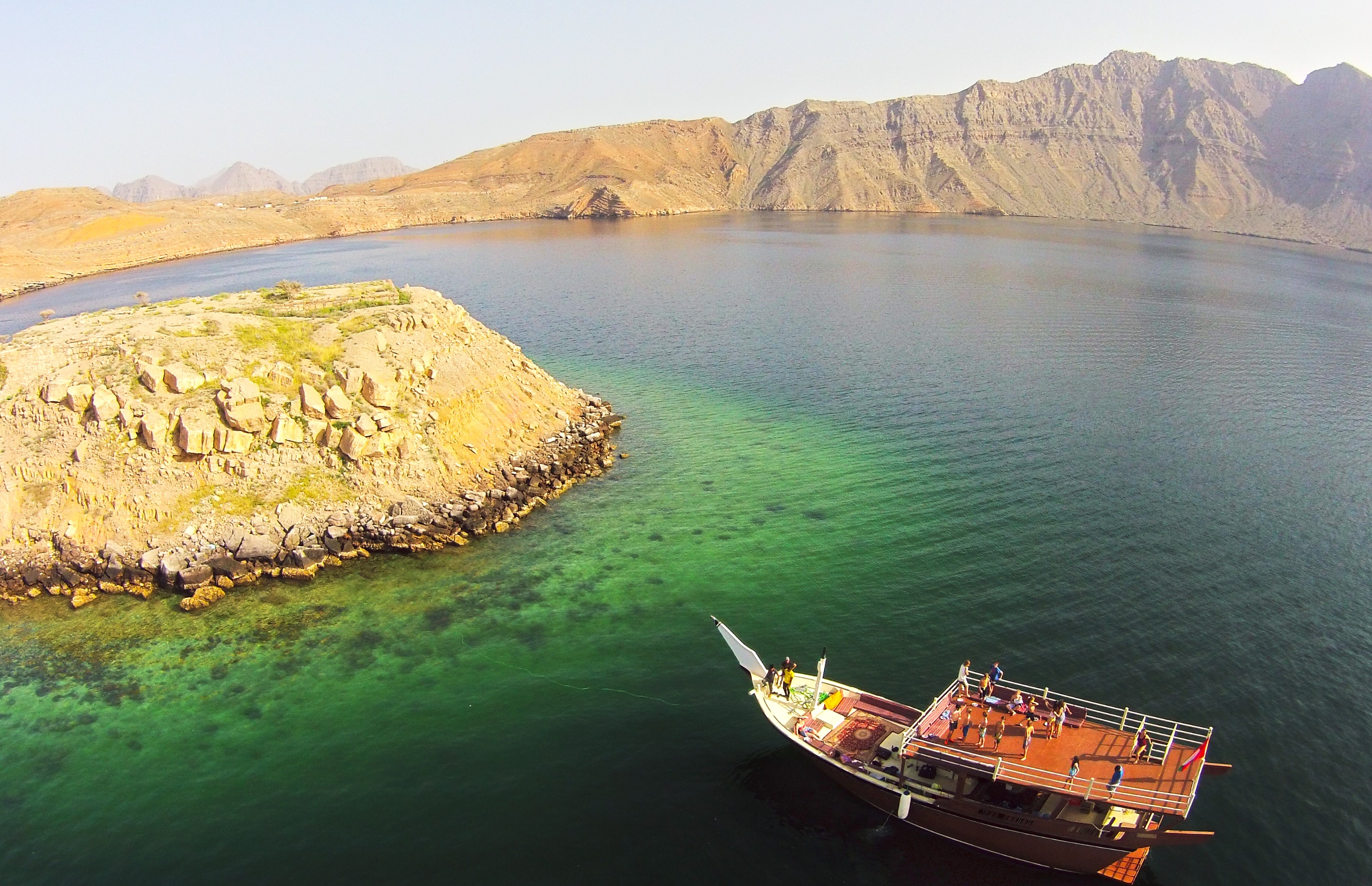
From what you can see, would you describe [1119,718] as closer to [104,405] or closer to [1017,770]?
[1017,770]

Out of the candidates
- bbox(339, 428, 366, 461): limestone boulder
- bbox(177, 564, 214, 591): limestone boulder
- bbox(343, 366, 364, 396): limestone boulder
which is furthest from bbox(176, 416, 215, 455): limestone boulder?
bbox(343, 366, 364, 396): limestone boulder

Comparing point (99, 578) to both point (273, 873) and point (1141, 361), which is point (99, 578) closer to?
point (273, 873)

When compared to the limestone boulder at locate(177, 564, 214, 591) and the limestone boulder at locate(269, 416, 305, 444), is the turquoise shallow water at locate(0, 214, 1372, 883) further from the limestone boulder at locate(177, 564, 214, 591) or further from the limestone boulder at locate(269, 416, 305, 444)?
the limestone boulder at locate(269, 416, 305, 444)

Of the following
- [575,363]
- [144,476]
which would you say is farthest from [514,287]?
[144,476]

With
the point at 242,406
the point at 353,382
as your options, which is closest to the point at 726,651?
the point at 353,382

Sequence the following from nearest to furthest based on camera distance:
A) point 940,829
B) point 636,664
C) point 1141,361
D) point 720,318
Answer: point 940,829 < point 636,664 < point 1141,361 < point 720,318

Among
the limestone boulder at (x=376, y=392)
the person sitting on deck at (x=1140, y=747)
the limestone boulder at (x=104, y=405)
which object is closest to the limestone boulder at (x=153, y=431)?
the limestone boulder at (x=104, y=405)

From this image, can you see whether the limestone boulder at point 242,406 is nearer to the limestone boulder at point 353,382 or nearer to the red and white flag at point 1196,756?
the limestone boulder at point 353,382
